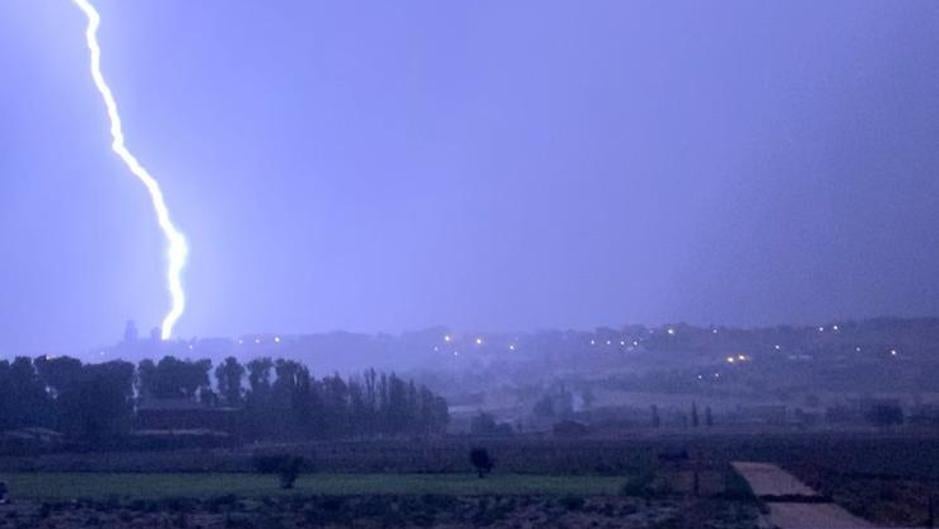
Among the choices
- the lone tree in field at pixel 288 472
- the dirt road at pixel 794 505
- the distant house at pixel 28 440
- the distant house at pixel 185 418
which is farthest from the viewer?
the distant house at pixel 185 418

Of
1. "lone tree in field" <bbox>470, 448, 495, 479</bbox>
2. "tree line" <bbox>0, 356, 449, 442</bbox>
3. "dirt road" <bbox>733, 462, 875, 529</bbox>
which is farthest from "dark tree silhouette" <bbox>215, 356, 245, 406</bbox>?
"dirt road" <bbox>733, 462, 875, 529</bbox>

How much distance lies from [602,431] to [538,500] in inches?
3409

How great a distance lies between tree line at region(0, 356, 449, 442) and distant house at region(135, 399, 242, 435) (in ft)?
3.16

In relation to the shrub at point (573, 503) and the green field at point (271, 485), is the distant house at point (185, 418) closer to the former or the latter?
the green field at point (271, 485)

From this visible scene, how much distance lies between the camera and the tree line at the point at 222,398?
125188 mm

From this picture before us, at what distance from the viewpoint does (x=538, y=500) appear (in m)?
53.4

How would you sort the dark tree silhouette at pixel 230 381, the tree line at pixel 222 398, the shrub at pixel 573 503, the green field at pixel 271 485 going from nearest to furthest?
1. the shrub at pixel 573 503
2. the green field at pixel 271 485
3. the tree line at pixel 222 398
4. the dark tree silhouette at pixel 230 381

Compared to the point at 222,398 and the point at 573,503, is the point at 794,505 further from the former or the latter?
the point at 222,398

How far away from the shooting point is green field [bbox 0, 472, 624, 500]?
5812 centimetres

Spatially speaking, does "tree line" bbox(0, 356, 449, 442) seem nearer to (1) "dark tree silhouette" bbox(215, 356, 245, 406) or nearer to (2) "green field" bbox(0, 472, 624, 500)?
(1) "dark tree silhouette" bbox(215, 356, 245, 406)

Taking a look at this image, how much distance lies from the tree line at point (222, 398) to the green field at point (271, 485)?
4087cm

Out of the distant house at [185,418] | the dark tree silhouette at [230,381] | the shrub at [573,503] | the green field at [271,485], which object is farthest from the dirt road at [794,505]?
the dark tree silhouette at [230,381]

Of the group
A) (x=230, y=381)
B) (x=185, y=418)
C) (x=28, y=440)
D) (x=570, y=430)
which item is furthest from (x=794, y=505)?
(x=230, y=381)

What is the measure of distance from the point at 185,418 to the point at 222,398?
20251mm
